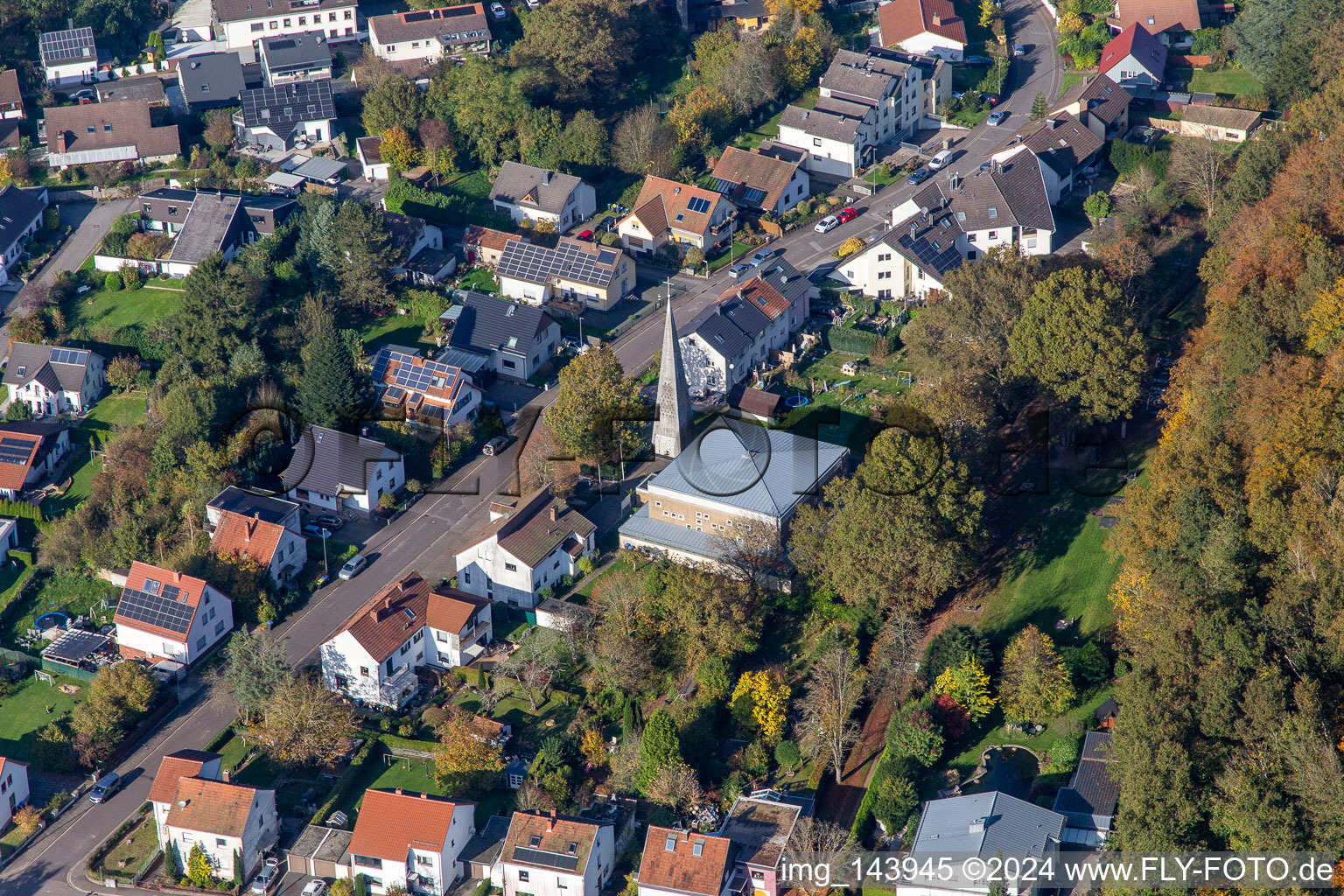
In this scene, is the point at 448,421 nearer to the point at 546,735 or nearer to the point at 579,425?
the point at 579,425

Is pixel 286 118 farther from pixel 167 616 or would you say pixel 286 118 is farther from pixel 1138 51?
pixel 1138 51

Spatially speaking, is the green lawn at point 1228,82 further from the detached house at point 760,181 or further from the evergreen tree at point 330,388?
the evergreen tree at point 330,388

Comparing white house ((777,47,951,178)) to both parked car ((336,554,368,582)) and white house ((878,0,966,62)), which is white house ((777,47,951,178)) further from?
parked car ((336,554,368,582))

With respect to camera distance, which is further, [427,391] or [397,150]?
[397,150]

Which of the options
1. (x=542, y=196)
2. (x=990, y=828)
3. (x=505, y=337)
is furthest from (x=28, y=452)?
(x=990, y=828)

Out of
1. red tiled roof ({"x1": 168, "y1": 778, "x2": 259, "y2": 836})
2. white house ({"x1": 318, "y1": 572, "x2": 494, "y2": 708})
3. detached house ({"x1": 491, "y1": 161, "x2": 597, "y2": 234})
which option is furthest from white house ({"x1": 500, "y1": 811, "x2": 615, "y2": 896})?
detached house ({"x1": 491, "y1": 161, "x2": 597, "y2": 234})

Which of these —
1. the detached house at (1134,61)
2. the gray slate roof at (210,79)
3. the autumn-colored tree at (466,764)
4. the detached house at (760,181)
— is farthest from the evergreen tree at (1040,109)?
the autumn-colored tree at (466,764)
